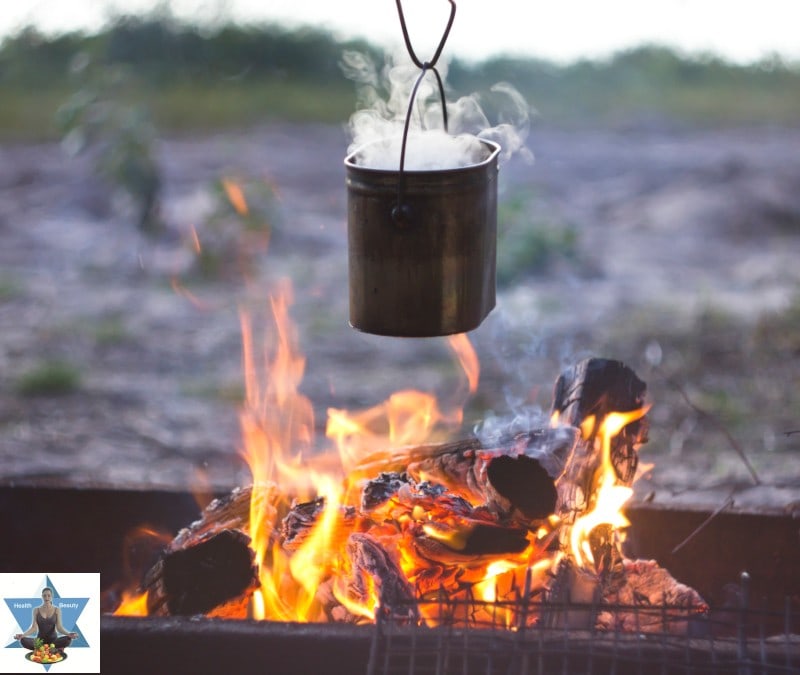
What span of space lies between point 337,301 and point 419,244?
5.04 m

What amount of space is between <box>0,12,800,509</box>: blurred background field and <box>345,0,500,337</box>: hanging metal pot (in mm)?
762

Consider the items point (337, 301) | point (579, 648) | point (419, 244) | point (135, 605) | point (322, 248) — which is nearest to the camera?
point (579, 648)

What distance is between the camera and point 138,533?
3.43 m

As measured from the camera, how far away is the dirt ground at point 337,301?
5.24 meters

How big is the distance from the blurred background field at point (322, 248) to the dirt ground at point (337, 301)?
3 centimetres

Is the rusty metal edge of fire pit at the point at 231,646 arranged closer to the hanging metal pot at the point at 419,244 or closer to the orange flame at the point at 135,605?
the orange flame at the point at 135,605

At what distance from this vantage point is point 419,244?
8.32 feet

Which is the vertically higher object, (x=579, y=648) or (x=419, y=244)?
(x=419, y=244)

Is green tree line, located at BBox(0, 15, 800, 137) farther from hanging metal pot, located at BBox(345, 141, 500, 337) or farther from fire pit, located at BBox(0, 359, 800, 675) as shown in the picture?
hanging metal pot, located at BBox(345, 141, 500, 337)

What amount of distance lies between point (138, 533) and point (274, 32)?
11.5 m

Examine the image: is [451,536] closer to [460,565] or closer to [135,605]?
[460,565]

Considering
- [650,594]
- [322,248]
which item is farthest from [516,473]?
[322,248]

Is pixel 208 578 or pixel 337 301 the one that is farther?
pixel 337 301

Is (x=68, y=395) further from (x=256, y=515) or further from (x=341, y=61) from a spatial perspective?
(x=341, y=61)
